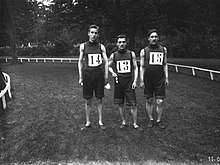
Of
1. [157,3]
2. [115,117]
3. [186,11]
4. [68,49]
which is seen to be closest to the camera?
[115,117]

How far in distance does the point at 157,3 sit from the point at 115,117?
37.7 ft

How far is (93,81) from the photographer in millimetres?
4605

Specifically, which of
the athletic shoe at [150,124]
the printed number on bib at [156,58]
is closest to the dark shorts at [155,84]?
the printed number on bib at [156,58]

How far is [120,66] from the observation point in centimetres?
459

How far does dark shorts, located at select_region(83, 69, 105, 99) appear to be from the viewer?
4.56 metres

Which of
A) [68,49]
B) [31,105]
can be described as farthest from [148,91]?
[68,49]

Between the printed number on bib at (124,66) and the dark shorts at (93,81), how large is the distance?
44 cm

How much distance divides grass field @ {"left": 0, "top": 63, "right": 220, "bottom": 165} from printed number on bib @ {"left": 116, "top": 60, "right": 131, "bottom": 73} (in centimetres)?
146

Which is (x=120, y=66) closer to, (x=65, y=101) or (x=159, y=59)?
(x=159, y=59)

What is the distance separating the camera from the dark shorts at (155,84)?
183 inches

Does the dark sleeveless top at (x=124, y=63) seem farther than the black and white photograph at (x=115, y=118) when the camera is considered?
Yes

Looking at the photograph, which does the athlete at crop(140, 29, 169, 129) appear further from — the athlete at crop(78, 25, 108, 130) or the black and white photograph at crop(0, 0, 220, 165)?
the athlete at crop(78, 25, 108, 130)

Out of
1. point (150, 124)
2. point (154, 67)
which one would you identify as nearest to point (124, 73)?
point (154, 67)

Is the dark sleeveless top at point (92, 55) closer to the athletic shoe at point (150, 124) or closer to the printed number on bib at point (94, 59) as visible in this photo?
the printed number on bib at point (94, 59)
